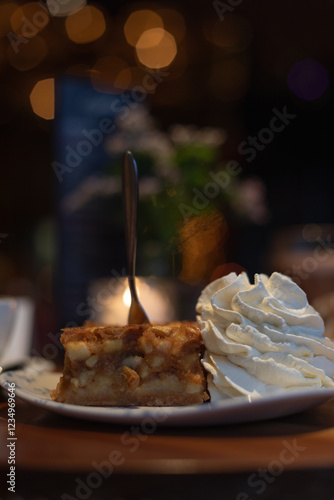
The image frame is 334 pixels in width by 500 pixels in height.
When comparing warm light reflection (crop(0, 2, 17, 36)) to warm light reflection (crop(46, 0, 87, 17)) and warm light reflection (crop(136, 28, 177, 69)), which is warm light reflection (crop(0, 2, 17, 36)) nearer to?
warm light reflection (crop(46, 0, 87, 17))

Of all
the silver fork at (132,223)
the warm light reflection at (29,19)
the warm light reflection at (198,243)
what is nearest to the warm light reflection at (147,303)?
→ the warm light reflection at (198,243)

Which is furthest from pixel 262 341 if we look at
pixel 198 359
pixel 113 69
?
pixel 113 69

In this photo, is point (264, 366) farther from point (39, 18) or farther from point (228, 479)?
point (39, 18)

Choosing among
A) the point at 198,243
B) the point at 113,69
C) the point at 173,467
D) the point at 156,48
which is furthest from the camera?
the point at 113,69

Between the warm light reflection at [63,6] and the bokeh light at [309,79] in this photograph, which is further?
the bokeh light at [309,79]

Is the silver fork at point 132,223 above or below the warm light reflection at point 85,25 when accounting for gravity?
below

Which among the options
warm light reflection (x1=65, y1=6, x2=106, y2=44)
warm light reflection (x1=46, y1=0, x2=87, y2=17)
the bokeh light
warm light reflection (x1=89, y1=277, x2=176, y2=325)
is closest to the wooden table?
warm light reflection (x1=89, y1=277, x2=176, y2=325)

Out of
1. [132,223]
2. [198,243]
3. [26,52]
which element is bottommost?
[198,243]

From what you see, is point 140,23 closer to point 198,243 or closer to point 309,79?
point 309,79

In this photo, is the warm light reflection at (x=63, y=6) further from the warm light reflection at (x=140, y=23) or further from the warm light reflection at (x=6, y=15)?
the warm light reflection at (x=140, y=23)
